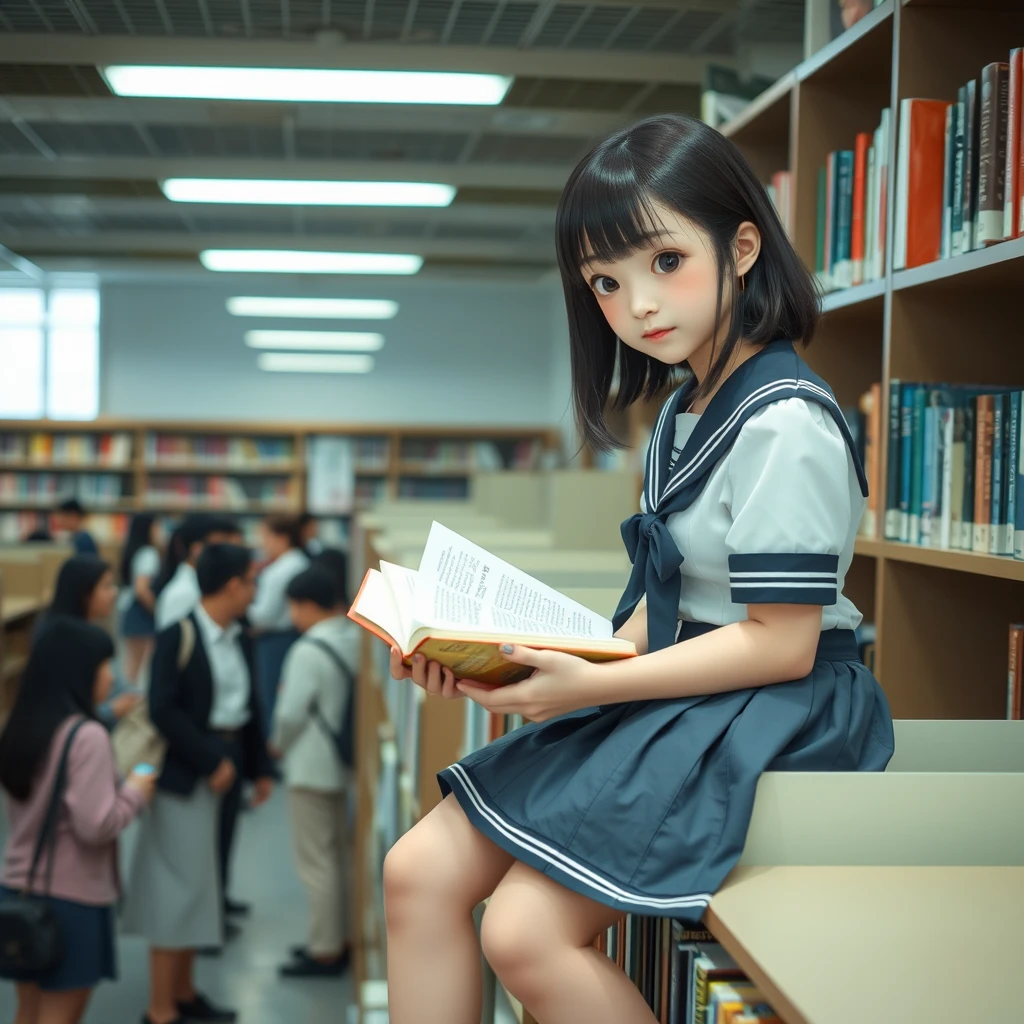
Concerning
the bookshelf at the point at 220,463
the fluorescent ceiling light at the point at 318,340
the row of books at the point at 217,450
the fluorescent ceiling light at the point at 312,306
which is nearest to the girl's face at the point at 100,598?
the fluorescent ceiling light at the point at 312,306

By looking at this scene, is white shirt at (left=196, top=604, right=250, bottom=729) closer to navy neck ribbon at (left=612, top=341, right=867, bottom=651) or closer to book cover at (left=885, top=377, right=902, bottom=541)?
book cover at (left=885, top=377, right=902, bottom=541)

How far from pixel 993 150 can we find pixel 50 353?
10.1m

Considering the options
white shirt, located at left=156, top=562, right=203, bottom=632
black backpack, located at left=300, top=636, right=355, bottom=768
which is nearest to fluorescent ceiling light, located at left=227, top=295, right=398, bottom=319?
white shirt, located at left=156, top=562, right=203, bottom=632

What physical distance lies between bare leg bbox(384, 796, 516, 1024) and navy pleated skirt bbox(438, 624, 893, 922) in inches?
1.8

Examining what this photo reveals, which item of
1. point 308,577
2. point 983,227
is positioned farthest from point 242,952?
point 983,227

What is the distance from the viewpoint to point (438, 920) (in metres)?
1.07

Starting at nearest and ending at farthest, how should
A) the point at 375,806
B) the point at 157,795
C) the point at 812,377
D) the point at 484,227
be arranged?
the point at 812,377
the point at 157,795
the point at 375,806
the point at 484,227

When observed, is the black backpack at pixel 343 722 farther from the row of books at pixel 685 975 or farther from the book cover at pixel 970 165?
the row of books at pixel 685 975

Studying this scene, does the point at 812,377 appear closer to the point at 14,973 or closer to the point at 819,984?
the point at 819,984

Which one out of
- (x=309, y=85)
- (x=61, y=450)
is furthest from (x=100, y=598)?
(x=61, y=450)

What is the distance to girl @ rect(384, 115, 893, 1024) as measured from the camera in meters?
0.97

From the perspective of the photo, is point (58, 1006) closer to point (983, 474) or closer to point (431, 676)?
point (431, 676)

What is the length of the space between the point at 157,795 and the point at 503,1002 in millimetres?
2292

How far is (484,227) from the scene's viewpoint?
577 centimetres
